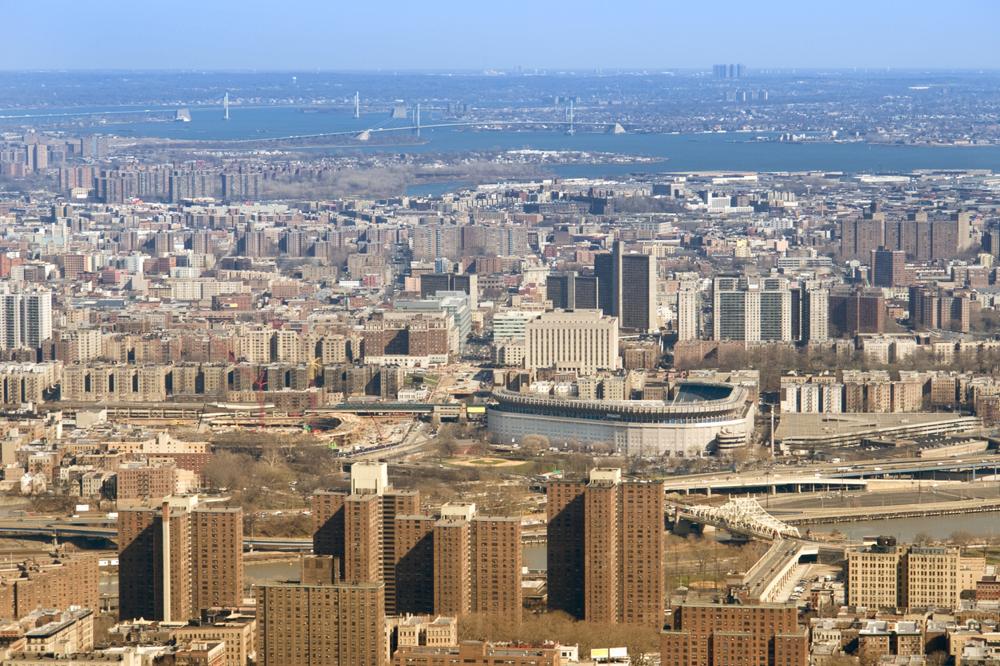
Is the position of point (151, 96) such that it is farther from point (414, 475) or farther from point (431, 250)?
point (414, 475)

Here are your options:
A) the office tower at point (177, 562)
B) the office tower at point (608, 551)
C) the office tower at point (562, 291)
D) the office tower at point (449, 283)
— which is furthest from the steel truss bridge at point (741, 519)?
the office tower at point (449, 283)

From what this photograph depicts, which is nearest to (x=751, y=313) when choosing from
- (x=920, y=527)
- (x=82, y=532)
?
(x=920, y=527)

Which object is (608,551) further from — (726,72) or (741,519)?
(726,72)

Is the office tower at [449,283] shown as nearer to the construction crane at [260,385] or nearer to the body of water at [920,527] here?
the construction crane at [260,385]

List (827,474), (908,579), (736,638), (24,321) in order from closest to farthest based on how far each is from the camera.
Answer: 1. (736,638)
2. (908,579)
3. (827,474)
4. (24,321)

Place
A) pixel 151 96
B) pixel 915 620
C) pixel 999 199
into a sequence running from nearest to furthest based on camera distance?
pixel 915 620 < pixel 999 199 < pixel 151 96

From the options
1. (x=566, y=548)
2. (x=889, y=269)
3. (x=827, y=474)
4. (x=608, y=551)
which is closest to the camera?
(x=608, y=551)

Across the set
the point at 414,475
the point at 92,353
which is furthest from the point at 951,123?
the point at 414,475
